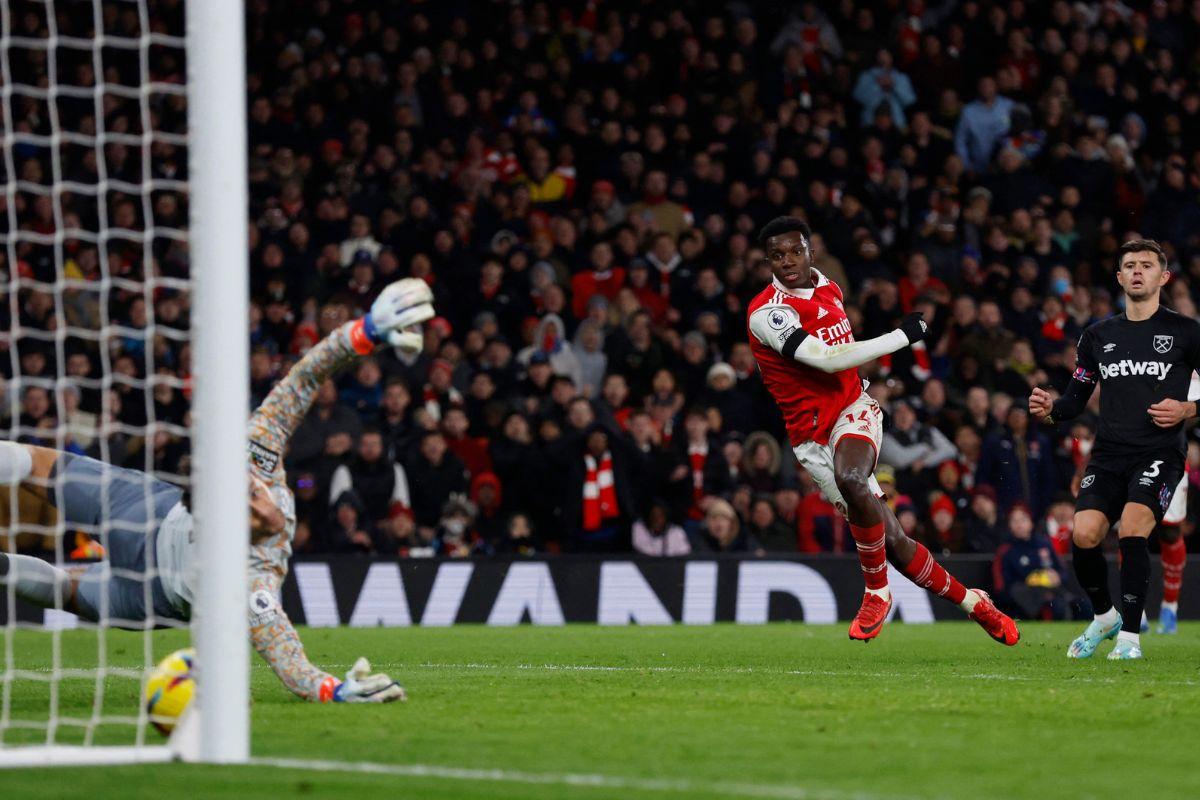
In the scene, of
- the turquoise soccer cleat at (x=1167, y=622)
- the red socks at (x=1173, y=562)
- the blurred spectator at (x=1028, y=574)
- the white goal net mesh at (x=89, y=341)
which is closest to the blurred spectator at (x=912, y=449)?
the blurred spectator at (x=1028, y=574)

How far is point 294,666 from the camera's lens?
7137 mm

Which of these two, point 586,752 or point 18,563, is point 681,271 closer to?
point 18,563

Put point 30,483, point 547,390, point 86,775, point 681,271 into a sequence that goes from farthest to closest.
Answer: point 681,271, point 547,390, point 30,483, point 86,775

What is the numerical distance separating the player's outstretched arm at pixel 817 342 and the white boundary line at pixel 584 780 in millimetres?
4745

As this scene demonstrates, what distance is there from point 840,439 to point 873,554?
71 centimetres

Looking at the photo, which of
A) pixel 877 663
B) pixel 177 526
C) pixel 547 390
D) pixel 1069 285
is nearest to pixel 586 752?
pixel 177 526

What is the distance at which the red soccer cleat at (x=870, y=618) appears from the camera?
32.6ft

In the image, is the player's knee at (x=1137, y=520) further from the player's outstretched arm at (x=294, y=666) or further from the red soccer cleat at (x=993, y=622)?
the player's outstretched arm at (x=294, y=666)

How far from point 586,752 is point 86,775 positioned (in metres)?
1.58

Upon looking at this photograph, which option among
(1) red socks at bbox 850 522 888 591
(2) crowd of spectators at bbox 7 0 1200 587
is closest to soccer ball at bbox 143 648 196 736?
(1) red socks at bbox 850 522 888 591

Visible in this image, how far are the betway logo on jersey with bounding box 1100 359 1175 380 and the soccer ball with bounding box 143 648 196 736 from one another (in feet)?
20.6

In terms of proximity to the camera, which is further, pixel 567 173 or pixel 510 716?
pixel 567 173

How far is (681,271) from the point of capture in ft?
61.9

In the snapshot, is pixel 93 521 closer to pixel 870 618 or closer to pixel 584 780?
pixel 584 780
